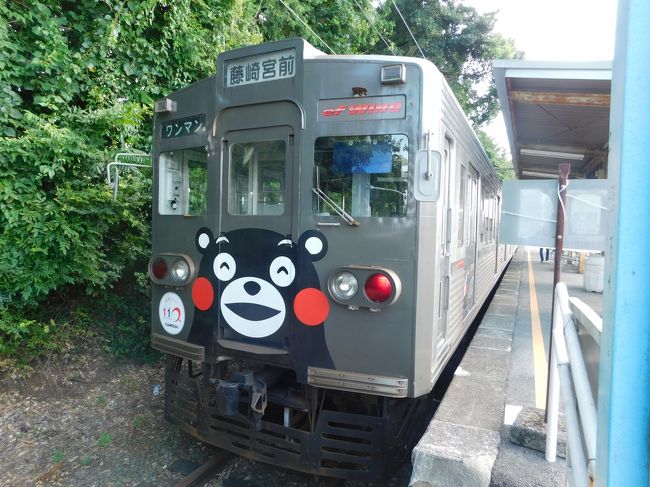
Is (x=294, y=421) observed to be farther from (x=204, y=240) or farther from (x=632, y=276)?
(x=632, y=276)

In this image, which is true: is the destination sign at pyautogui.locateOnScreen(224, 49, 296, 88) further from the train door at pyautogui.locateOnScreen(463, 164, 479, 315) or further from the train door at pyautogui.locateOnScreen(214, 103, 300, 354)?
the train door at pyautogui.locateOnScreen(463, 164, 479, 315)

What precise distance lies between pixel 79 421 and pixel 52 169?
2.48 metres

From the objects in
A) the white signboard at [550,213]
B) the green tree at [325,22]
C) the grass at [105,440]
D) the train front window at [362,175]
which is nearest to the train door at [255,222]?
the train front window at [362,175]

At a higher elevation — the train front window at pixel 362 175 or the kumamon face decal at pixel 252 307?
the train front window at pixel 362 175

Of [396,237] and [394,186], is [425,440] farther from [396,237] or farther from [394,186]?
[394,186]

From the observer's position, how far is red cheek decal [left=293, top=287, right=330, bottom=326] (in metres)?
3.15

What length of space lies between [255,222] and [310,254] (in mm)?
497

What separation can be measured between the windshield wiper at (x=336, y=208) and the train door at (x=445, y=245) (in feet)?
2.11

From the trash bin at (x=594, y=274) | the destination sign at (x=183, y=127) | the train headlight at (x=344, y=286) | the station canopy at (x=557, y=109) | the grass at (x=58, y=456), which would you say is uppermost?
the station canopy at (x=557, y=109)

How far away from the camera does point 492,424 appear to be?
335 centimetres

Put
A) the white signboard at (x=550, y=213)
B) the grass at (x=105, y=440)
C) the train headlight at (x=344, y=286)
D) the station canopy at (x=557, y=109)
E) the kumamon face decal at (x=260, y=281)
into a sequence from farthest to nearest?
1. the station canopy at (x=557, y=109)
2. the grass at (x=105, y=440)
3. the kumamon face decal at (x=260, y=281)
4. the train headlight at (x=344, y=286)
5. the white signboard at (x=550, y=213)

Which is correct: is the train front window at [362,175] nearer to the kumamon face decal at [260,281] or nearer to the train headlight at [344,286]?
the kumamon face decal at [260,281]

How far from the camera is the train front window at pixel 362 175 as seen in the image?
304 centimetres

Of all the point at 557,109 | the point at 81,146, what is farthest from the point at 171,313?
the point at 557,109
